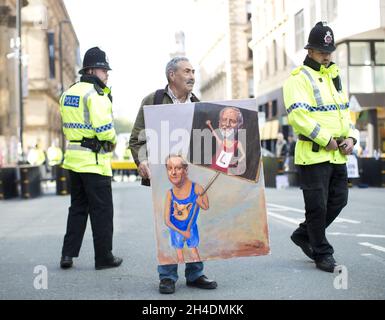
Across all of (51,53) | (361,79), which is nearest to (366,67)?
(361,79)

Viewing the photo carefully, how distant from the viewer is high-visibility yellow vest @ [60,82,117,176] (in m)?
6.43

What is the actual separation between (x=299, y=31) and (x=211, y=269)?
31249 mm

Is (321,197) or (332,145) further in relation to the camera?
(321,197)

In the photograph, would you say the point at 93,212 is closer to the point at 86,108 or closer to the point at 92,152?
the point at 92,152

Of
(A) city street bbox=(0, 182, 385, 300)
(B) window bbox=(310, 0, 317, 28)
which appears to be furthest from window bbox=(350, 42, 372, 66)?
(A) city street bbox=(0, 182, 385, 300)

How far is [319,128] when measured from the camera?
5.77 m

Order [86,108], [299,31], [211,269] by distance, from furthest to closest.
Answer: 1. [299,31]
2. [86,108]
3. [211,269]

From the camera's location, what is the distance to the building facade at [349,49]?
28.7 meters

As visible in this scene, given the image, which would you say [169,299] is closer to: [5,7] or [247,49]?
[5,7]

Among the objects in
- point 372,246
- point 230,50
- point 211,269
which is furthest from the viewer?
point 230,50

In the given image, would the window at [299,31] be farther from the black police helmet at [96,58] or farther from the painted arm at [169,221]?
the painted arm at [169,221]

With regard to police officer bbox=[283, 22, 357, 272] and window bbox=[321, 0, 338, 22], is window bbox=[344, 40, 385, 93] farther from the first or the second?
police officer bbox=[283, 22, 357, 272]

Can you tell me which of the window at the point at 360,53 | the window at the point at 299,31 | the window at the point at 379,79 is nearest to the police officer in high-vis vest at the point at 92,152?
the window at the point at 360,53
